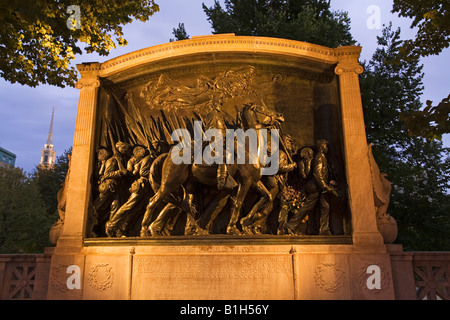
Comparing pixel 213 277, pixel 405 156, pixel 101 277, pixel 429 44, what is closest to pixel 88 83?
pixel 101 277

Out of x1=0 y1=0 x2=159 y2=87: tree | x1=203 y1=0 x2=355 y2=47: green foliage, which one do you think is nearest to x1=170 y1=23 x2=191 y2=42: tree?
x1=203 y1=0 x2=355 y2=47: green foliage

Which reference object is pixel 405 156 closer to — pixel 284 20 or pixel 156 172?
pixel 284 20

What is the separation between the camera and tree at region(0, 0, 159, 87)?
913 cm

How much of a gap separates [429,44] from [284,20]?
438 inches

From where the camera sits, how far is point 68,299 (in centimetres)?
830

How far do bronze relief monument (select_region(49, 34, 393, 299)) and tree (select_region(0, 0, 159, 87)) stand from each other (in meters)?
1.22

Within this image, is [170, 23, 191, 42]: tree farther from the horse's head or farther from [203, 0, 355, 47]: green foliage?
the horse's head

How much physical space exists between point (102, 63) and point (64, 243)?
4.91m


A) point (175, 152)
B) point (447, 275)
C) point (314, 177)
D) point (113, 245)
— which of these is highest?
point (175, 152)

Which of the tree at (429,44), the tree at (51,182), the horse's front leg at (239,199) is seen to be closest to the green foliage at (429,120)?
the tree at (429,44)

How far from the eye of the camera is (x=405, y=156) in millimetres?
18250
